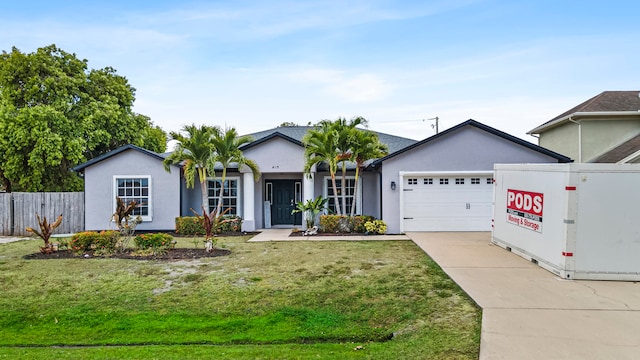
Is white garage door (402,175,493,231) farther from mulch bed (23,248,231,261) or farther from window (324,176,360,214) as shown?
mulch bed (23,248,231,261)

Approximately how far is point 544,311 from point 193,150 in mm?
11889

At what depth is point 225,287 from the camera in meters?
7.38

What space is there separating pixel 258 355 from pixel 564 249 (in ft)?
20.0

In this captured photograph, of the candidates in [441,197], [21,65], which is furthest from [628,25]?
[21,65]

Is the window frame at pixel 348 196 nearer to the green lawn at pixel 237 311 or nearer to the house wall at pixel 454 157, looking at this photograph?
the house wall at pixel 454 157

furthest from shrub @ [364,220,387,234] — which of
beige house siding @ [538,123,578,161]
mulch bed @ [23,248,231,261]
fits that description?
beige house siding @ [538,123,578,161]

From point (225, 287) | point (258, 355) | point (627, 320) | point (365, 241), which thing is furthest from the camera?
point (365, 241)

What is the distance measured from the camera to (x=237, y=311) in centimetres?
614

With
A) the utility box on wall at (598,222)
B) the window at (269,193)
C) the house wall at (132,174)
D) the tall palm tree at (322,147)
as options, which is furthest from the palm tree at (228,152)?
the utility box on wall at (598,222)

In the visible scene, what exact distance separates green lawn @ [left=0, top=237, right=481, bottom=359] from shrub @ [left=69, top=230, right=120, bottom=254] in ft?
4.59

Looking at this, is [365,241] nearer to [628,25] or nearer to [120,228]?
[120,228]

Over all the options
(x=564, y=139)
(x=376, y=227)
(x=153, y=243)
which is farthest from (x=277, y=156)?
(x=564, y=139)

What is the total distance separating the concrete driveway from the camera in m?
4.44

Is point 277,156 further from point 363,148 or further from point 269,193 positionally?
point 363,148
